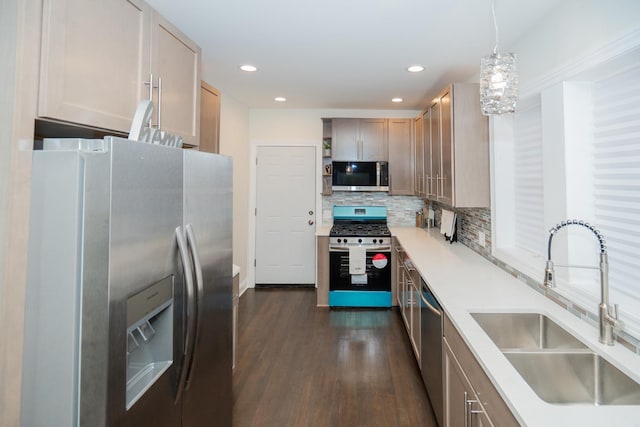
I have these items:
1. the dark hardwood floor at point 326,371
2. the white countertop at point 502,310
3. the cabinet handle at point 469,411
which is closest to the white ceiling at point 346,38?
the white countertop at point 502,310

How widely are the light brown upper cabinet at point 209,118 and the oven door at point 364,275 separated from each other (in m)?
1.90

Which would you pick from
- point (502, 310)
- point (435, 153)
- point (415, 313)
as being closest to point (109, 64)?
point (502, 310)

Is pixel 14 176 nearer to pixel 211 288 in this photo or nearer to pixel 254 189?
pixel 211 288

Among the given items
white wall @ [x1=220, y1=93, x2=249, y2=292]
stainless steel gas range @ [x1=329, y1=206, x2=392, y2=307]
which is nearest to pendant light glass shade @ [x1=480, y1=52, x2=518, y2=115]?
stainless steel gas range @ [x1=329, y1=206, x2=392, y2=307]

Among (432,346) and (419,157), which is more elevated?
(419,157)

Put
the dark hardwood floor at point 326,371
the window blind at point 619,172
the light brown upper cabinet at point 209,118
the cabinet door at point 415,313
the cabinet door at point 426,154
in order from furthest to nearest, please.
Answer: the cabinet door at point 426,154 → the cabinet door at point 415,313 → the light brown upper cabinet at point 209,118 → the dark hardwood floor at point 326,371 → the window blind at point 619,172

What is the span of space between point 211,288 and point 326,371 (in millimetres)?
1493

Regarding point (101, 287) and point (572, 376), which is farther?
point (572, 376)

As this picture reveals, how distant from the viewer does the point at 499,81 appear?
144cm

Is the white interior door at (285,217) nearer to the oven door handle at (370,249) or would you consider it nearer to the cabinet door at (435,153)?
the oven door handle at (370,249)

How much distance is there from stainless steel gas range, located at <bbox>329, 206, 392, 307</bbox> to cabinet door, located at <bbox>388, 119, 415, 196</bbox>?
29.0 inches

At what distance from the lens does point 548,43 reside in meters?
1.85

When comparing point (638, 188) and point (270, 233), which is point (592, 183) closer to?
point (638, 188)

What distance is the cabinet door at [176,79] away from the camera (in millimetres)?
1640
